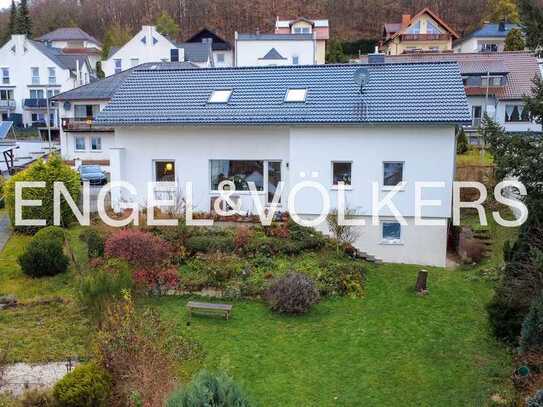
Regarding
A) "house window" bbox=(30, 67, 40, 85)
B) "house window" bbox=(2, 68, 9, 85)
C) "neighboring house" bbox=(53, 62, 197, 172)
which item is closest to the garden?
"neighboring house" bbox=(53, 62, 197, 172)

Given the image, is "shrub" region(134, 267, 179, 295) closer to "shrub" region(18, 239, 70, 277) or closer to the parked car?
"shrub" region(18, 239, 70, 277)

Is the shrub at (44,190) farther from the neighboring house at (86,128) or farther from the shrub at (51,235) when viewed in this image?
the neighboring house at (86,128)

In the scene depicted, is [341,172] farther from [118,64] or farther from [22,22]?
[22,22]

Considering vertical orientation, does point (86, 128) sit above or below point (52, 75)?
below

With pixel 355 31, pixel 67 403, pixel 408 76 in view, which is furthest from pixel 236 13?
pixel 67 403

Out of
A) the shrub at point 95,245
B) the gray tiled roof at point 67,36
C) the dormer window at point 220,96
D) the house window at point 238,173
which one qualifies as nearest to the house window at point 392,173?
the house window at point 238,173

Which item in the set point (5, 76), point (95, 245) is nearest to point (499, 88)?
point (95, 245)
